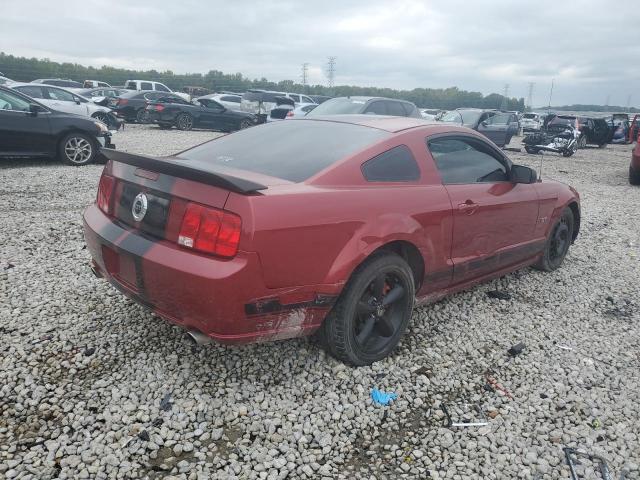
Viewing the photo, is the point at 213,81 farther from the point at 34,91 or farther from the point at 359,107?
the point at 359,107

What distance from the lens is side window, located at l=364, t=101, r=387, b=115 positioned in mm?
10895

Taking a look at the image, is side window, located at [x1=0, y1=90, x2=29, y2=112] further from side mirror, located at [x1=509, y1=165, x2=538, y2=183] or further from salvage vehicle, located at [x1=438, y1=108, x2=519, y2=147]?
salvage vehicle, located at [x1=438, y1=108, x2=519, y2=147]

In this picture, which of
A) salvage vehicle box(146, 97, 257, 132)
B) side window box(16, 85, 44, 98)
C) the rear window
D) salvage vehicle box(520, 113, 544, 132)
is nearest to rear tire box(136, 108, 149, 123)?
salvage vehicle box(146, 97, 257, 132)

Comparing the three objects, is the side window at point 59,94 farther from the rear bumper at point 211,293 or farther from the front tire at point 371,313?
the front tire at point 371,313

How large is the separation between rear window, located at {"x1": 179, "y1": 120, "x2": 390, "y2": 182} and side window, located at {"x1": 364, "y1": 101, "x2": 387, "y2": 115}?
7.62 metres

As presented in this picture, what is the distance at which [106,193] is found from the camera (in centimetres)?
296

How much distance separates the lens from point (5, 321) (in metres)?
3.21

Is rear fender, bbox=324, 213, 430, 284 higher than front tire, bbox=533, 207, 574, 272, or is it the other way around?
rear fender, bbox=324, 213, 430, 284

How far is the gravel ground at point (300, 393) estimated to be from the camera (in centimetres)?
222

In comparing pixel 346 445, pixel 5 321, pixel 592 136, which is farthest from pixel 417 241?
pixel 592 136

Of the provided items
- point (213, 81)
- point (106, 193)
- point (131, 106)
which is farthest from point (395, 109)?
point (213, 81)

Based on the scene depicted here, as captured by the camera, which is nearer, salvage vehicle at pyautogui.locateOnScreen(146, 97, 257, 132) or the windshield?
the windshield

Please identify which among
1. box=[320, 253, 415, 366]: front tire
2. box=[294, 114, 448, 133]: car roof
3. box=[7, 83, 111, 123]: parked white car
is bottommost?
box=[320, 253, 415, 366]: front tire

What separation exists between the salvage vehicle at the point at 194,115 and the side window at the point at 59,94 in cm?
301
